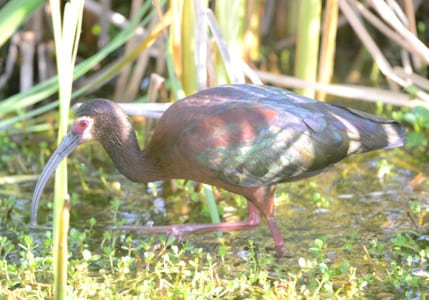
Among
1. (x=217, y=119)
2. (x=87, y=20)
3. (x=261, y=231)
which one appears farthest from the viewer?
(x=87, y=20)

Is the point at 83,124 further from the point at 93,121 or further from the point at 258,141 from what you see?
the point at 258,141

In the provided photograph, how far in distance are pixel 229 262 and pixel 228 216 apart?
0.69m

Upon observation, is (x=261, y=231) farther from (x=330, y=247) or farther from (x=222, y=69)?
(x=222, y=69)

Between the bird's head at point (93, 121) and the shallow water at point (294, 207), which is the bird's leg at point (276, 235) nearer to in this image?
the shallow water at point (294, 207)

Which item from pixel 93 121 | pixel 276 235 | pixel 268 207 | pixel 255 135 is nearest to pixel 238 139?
pixel 255 135

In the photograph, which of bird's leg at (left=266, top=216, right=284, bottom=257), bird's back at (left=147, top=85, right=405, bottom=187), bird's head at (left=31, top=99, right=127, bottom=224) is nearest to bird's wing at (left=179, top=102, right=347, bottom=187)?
bird's back at (left=147, top=85, right=405, bottom=187)

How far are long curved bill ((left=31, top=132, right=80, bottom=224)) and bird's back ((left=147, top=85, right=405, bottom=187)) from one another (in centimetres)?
43

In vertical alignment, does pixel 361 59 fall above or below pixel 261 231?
above

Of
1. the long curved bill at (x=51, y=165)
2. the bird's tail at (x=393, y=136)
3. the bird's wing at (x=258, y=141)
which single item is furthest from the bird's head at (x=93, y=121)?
the bird's tail at (x=393, y=136)

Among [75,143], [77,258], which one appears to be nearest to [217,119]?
[75,143]

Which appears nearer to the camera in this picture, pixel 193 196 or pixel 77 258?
pixel 77 258

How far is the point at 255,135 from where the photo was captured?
4324 mm

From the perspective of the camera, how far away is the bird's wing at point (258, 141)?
4.31 m

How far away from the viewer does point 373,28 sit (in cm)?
782
